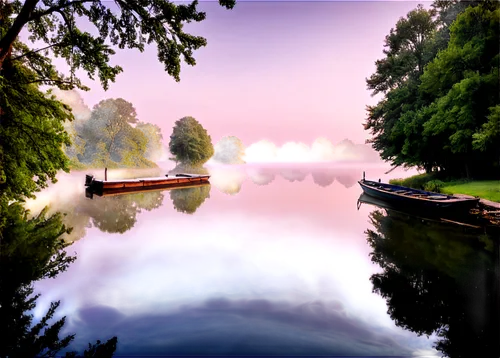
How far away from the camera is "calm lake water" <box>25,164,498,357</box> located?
5406 millimetres

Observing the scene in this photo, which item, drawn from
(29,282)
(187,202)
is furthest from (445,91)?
(29,282)

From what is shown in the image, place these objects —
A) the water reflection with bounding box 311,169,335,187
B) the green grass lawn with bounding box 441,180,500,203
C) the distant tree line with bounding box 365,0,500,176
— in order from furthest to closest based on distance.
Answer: the water reflection with bounding box 311,169,335,187 < the distant tree line with bounding box 365,0,500,176 < the green grass lawn with bounding box 441,180,500,203

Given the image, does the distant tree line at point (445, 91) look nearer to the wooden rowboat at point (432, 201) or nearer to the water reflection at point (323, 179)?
the wooden rowboat at point (432, 201)

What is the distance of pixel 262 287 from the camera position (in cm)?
791

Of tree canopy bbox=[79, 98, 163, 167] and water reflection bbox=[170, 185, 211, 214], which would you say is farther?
tree canopy bbox=[79, 98, 163, 167]

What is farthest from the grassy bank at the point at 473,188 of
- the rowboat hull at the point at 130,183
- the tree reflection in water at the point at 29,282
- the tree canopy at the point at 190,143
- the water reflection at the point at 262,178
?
the tree canopy at the point at 190,143

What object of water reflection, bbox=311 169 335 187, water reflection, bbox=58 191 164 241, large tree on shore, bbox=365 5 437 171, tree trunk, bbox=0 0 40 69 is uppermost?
large tree on shore, bbox=365 5 437 171

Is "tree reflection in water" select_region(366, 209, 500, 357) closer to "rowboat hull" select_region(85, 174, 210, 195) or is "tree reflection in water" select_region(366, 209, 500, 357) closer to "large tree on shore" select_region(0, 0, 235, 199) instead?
"large tree on shore" select_region(0, 0, 235, 199)

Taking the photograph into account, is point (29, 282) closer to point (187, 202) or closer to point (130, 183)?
point (187, 202)

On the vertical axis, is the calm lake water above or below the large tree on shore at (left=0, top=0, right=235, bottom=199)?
below

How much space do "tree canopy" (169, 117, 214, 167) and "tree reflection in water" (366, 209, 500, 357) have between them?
62040 mm

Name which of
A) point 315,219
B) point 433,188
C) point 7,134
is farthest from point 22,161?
point 433,188

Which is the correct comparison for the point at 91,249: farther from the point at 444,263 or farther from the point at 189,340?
the point at 444,263

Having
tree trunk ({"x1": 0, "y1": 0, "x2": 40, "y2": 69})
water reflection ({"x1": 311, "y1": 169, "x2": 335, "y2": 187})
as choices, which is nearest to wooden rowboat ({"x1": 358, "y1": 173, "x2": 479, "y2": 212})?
water reflection ({"x1": 311, "y1": 169, "x2": 335, "y2": 187})
